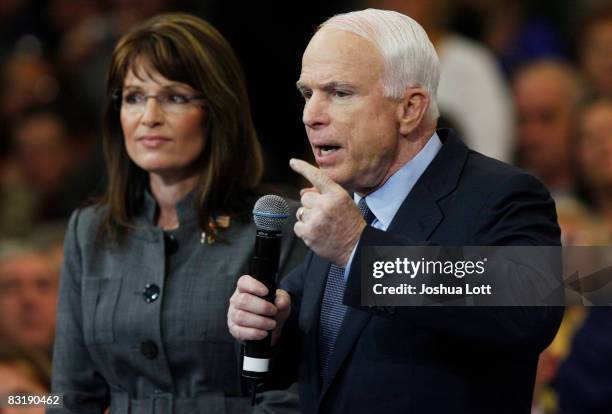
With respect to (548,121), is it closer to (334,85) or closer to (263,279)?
(334,85)

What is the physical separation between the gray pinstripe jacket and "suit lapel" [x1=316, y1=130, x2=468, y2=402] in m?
0.47

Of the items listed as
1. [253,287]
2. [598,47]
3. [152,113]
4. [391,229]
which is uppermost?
[598,47]

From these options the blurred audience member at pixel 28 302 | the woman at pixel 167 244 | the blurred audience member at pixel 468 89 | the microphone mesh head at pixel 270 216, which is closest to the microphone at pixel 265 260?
the microphone mesh head at pixel 270 216

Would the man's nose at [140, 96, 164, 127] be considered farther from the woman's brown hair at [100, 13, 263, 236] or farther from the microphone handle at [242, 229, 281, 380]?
the microphone handle at [242, 229, 281, 380]

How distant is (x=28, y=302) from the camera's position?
4.62m

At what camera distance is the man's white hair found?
2.43m

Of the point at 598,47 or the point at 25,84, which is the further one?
the point at 25,84

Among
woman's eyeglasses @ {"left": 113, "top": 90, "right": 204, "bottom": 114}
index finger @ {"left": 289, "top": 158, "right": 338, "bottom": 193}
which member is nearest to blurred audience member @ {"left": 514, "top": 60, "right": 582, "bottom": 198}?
woman's eyeglasses @ {"left": 113, "top": 90, "right": 204, "bottom": 114}

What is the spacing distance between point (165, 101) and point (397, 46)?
85cm

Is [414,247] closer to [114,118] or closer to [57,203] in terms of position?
[114,118]

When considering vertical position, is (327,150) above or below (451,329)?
above

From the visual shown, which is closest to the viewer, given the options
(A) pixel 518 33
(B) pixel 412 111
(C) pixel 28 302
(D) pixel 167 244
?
(B) pixel 412 111

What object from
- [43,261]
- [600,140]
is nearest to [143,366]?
[43,261]

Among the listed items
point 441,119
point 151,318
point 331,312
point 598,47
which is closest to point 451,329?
point 331,312
